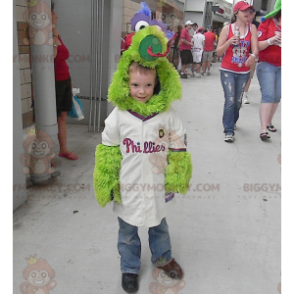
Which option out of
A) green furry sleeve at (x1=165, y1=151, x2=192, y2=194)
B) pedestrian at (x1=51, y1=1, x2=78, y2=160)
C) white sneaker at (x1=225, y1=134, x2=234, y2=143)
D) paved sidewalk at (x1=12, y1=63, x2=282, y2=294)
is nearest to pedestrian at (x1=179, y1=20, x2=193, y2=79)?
white sneaker at (x1=225, y1=134, x2=234, y2=143)

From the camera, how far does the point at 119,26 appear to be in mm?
3852

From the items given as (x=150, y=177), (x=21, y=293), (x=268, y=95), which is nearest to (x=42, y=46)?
(x=150, y=177)

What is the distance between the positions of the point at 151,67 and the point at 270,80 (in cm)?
275

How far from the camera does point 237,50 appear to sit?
3.74 meters

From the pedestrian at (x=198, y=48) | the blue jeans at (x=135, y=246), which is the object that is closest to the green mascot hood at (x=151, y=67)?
the blue jeans at (x=135, y=246)

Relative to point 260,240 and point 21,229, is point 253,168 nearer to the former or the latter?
point 260,240

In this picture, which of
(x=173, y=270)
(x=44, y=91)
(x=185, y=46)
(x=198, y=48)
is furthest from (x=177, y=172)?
(x=198, y=48)

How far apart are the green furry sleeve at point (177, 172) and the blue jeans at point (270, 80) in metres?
2.66

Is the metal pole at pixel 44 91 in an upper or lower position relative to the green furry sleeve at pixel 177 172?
upper

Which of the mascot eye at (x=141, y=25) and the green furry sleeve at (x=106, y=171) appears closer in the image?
the green furry sleeve at (x=106, y=171)

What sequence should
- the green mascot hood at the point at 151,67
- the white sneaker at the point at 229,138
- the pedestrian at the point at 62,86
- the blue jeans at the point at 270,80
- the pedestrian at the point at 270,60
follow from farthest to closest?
1. the white sneaker at the point at 229,138
2. the blue jeans at the point at 270,80
3. the pedestrian at the point at 270,60
4. the pedestrian at the point at 62,86
5. the green mascot hood at the point at 151,67

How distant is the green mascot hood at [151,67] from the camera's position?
5.19ft

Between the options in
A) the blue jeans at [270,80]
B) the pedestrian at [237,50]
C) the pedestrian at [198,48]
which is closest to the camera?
the pedestrian at [237,50]

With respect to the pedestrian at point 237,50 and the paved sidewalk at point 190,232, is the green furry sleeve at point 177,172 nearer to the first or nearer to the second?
the paved sidewalk at point 190,232
